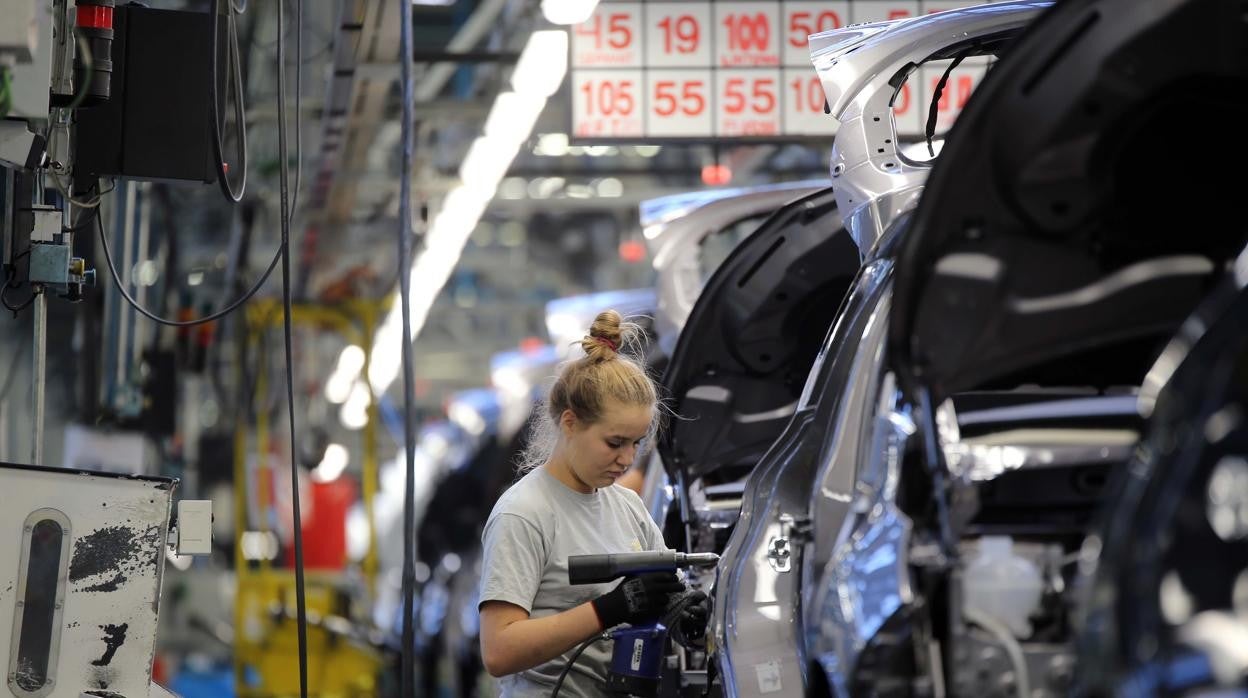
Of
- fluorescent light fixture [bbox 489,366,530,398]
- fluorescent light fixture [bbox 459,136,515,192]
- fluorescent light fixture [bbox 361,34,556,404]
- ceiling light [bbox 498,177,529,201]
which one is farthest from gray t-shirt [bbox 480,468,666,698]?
ceiling light [bbox 498,177,529,201]

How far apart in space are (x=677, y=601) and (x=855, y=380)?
678 mm

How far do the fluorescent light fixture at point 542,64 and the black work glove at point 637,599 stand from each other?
5.35m

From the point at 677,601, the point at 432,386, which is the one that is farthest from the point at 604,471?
the point at 432,386

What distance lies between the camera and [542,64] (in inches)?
374

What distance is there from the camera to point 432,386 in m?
34.3

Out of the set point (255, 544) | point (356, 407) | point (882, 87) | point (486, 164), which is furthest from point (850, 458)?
point (356, 407)

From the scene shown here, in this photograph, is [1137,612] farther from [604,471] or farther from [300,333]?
[300,333]

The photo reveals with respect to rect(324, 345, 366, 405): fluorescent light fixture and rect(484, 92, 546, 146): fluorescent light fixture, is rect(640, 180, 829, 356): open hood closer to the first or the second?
rect(484, 92, 546, 146): fluorescent light fixture

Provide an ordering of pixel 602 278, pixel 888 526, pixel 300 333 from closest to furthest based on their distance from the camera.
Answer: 1. pixel 888 526
2. pixel 300 333
3. pixel 602 278

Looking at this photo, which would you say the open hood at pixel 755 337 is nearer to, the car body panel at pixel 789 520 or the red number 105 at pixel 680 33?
the car body panel at pixel 789 520

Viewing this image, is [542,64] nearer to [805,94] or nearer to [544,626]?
[805,94]

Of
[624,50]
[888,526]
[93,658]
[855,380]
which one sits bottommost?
[93,658]

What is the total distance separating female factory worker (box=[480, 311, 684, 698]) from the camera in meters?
4.20

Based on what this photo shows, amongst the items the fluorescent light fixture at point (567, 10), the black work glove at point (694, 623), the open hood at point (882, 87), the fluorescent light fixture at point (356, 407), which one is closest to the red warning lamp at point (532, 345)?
the fluorescent light fixture at point (356, 407)
